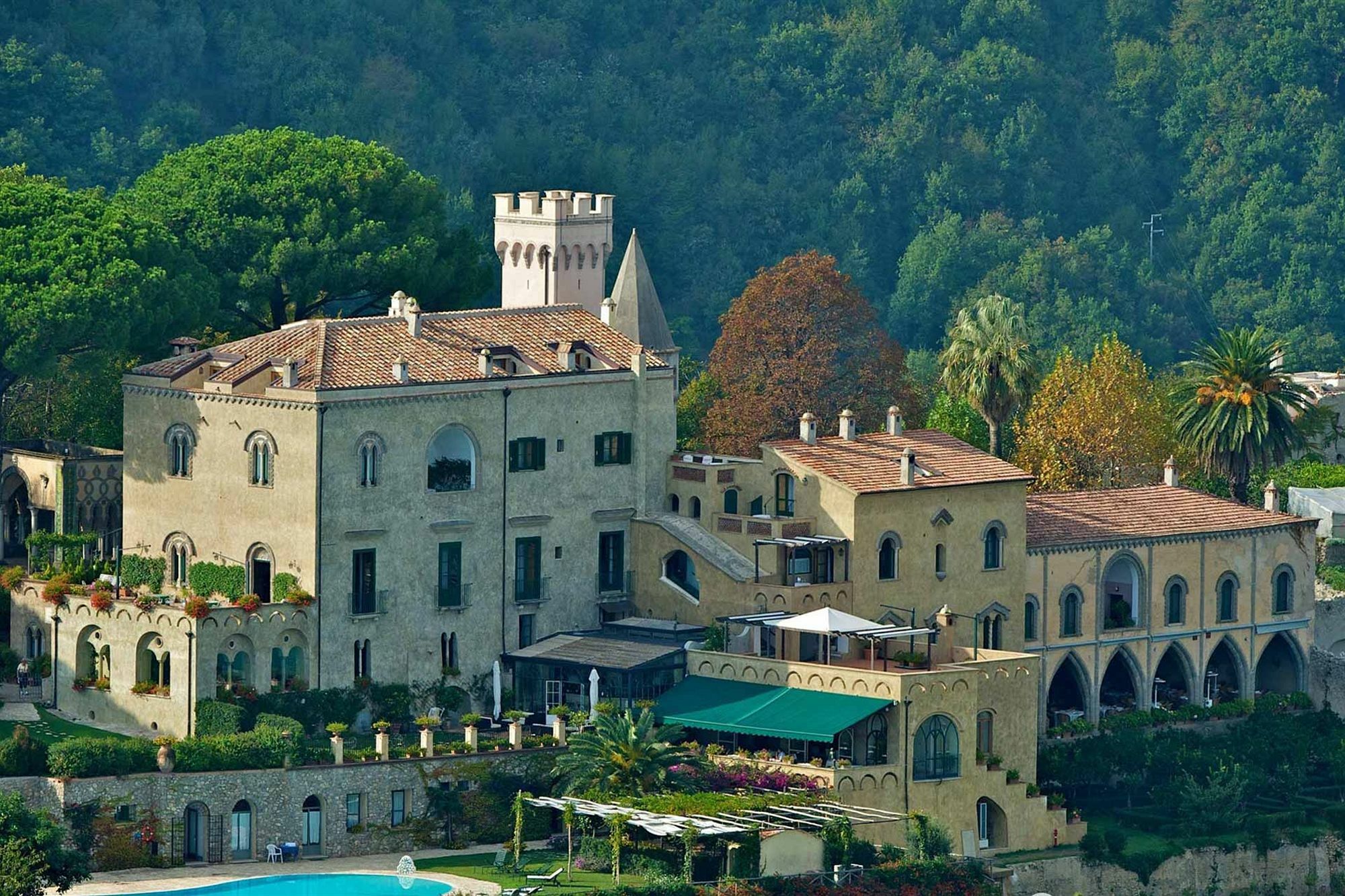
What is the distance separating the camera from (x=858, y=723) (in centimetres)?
10125

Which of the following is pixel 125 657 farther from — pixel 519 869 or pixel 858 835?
pixel 858 835

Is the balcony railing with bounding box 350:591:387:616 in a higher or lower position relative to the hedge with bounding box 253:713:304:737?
higher

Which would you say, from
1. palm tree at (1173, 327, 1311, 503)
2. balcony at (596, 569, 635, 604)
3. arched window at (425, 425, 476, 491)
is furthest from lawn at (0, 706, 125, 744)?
palm tree at (1173, 327, 1311, 503)

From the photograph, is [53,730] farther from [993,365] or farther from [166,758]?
[993,365]

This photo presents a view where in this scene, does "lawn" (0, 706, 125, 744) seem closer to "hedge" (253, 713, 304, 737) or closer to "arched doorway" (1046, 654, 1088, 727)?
"hedge" (253, 713, 304, 737)

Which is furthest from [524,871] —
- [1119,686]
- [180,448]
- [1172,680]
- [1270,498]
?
[1270,498]

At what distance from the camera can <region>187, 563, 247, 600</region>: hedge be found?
337 ft

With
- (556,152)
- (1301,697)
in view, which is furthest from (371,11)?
(1301,697)

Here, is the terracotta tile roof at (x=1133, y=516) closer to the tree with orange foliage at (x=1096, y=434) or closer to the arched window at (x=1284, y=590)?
the arched window at (x=1284, y=590)

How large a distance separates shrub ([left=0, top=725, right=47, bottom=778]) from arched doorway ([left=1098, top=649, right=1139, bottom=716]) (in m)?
33.0

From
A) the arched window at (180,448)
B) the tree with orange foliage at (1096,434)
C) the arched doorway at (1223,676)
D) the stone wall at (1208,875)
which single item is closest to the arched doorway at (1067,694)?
the arched doorway at (1223,676)

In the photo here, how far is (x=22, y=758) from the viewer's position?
9469 centimetres

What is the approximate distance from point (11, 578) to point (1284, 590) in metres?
38.3

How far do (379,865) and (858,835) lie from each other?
12.0m
